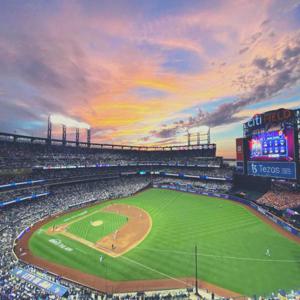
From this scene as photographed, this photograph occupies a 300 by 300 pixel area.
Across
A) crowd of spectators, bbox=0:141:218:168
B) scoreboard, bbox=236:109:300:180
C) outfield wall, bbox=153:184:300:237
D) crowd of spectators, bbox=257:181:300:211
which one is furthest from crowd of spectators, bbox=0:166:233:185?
scoreboard, bbox=236:109:300:180

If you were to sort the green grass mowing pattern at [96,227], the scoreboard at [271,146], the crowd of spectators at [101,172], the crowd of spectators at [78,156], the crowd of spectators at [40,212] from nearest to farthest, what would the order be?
the crowd of spectators at [40,212] < the green grass mowing pattern at [96,227] < the scoreboard at [271,146] < the crowd of spectators at [101,172] < the crowd of spectators at [78,156]

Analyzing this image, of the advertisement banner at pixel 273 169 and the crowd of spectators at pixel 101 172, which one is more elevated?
the advertisement banner at pixel 273 169

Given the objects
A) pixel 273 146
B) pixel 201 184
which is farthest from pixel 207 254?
pixel 201 184

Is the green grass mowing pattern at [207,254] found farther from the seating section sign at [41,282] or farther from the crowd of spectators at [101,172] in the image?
the crowd of spectators at [101,172]

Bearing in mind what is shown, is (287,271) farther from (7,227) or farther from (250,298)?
(7,227)

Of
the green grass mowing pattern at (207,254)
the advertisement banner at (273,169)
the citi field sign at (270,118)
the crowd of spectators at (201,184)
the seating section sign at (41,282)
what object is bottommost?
the green grass mowing pattern at (207,254)

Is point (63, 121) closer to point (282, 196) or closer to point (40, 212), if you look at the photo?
point (40, 212)

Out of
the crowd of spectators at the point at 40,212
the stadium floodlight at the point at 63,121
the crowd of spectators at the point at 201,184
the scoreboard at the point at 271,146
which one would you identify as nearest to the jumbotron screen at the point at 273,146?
the scoreboard at the point at 271,146
